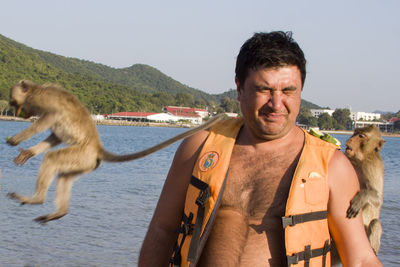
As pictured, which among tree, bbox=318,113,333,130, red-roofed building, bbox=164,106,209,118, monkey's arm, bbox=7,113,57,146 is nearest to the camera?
monkey's arm, bbox=7,113,57,146

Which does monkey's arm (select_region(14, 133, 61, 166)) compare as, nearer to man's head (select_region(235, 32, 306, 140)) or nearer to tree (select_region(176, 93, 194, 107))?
man's head (select_region(235, 32, 306, 140))

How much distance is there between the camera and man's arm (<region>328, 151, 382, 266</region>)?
9.70 ft

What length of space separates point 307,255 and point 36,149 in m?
2.32

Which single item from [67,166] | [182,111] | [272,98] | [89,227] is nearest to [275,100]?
[272,98]

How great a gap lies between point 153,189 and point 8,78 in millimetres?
11594

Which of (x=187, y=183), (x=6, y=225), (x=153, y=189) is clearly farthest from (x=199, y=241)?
(x=153, y=189)

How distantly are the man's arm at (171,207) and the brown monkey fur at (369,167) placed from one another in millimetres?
2740

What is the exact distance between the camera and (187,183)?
323 cm

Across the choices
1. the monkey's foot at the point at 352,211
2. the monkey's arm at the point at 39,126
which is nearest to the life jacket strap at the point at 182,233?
the monkey's foot at the point at 352,211

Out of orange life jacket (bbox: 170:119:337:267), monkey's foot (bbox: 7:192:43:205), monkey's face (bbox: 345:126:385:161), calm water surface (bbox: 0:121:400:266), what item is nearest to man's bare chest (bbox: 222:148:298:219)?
orange life jacket (bbox: 170:119:337:267)

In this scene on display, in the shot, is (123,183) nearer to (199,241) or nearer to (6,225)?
(6,225)

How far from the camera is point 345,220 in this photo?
299 centimetres

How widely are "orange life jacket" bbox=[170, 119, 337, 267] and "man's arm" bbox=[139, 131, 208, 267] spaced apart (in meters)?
0.12

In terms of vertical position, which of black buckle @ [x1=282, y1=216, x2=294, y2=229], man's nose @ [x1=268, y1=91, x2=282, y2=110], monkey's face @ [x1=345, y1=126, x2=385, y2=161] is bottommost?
black buckle @ [x1=282, y1=216, x2=294, y2=229]
